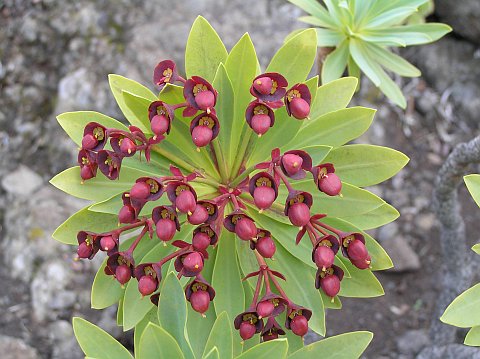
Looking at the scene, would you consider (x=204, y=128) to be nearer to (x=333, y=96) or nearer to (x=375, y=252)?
(x=333, y=96)

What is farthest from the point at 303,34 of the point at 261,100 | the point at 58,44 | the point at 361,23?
the point at 58,44

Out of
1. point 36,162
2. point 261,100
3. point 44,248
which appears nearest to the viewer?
point 261,100

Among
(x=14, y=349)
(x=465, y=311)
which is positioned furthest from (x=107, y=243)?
(x=14, y=349)

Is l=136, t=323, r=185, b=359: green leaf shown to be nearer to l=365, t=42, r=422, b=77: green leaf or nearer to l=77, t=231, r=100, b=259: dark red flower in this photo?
l=77, t=231, r=100, b=259: dark red flower

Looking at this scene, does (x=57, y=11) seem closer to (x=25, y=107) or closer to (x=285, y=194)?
(x=25, y=107)

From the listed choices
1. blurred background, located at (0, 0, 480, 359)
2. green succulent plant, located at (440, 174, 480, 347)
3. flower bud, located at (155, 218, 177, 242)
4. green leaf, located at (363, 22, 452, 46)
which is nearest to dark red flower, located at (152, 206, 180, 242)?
flower bud, located at (155, 218, 177, 242)

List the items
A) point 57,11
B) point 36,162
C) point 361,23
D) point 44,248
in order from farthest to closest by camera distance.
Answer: point 57,11 → point 36,162 → point 44,248 → point 361,23

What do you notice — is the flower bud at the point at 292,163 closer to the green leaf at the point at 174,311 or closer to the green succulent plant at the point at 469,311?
the green leaf at the point at 174,311
